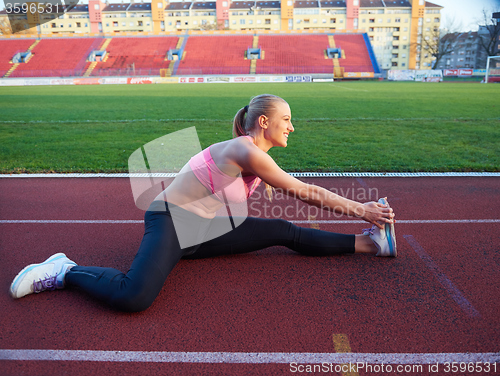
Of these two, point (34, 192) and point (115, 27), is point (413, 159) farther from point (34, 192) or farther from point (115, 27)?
point (115, 27)

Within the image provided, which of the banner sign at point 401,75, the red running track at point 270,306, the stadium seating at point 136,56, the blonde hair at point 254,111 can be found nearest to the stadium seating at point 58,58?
the stadium seating at point 136,56

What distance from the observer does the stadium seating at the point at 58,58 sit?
171ft

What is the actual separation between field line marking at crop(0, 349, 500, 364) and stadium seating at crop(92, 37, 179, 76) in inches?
2068

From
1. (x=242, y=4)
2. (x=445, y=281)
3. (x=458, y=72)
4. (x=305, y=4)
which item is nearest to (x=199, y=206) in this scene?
(x=445, y=281)

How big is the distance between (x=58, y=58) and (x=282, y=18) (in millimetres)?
54025

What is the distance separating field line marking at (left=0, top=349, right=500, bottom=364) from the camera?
2369 millimetres

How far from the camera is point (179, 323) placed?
277 cm

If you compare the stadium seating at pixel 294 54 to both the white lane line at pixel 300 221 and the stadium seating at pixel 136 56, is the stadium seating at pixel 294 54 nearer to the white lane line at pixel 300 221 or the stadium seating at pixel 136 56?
the stadium seating at pixel 136 56

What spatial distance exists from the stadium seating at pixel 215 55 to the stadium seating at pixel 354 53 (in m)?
13.3

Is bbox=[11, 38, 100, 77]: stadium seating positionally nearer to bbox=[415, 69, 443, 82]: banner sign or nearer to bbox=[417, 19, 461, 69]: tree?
bbox=[415, 69, 443, 82]: banner sign

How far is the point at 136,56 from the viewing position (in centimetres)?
5694

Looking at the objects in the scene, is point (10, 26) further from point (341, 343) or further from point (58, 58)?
point (341, 343)

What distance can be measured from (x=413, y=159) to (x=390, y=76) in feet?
157

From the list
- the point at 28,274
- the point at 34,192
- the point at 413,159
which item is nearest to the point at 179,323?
the point at 28,274
